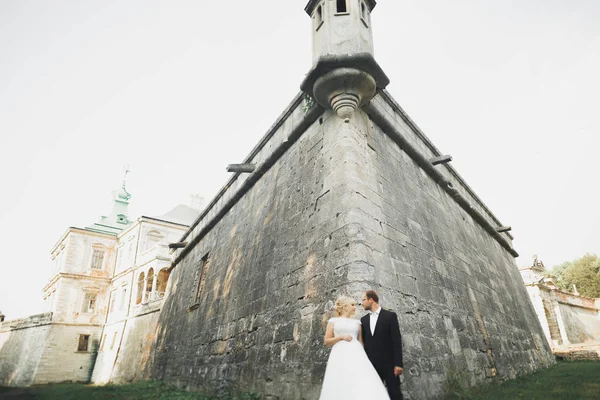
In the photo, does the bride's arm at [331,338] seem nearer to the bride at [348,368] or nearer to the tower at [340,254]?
the bride at [348,368]

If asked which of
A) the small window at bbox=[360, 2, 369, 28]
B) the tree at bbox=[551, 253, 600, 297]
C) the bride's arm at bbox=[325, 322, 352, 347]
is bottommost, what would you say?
the bride's arm at bbox=[325, 322, 352, 347]

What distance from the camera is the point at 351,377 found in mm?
2859

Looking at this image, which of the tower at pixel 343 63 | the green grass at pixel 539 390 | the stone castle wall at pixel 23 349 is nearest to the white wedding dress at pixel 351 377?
the green grass at pixel 539 390

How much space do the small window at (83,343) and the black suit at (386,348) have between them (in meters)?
29.2

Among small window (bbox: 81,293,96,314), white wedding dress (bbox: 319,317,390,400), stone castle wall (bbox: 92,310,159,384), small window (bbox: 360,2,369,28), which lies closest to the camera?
white wedding dress (bbox: 319,317,390,400)

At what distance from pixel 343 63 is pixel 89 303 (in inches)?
1181

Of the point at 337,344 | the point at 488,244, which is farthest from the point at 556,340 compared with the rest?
the point at 337,344

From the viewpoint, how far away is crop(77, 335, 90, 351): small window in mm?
25891

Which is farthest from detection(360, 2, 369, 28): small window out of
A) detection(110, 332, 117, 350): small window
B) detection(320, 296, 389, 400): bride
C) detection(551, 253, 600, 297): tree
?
detection(551, 253, 600, 297): tree

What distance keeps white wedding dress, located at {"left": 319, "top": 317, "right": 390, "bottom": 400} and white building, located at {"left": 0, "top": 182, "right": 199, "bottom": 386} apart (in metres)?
19.8

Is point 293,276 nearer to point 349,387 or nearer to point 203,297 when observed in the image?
point 349,387

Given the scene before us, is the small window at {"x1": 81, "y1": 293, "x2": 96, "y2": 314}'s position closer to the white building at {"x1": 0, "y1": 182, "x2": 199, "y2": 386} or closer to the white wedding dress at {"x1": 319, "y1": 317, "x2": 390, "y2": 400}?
the white building at {"x1": 0, "y1": 182, "x2": 199, "y2": 386}

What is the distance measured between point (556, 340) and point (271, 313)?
806 inches

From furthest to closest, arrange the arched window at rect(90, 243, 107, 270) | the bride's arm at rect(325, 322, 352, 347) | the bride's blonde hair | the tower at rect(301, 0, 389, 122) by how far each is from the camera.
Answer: the arched window at rect(90, 243, 107, 270), the tower at rect(301, 0, 389, 122), the bride's blonde hair, the bride's arm at rect(325, 322, 352, 347)
